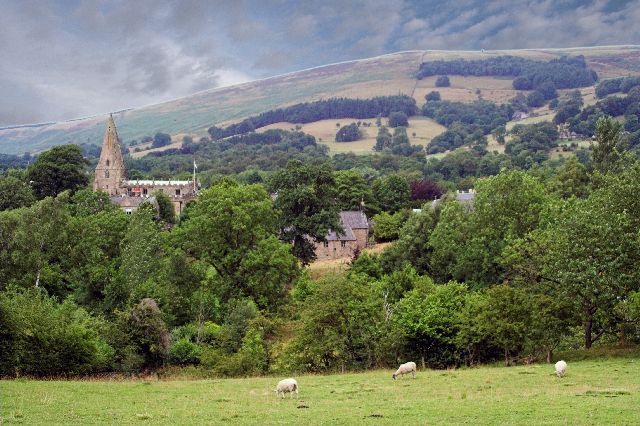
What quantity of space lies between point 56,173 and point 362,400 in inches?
3449

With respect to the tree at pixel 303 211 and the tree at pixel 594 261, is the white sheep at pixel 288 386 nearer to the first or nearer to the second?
the tree at pixel 594 261

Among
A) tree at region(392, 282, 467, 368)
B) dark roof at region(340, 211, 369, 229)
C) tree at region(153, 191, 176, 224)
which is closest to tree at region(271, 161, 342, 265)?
dark roof at region(340, 211, 369, 229)

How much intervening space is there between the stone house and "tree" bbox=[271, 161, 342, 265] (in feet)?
43.3

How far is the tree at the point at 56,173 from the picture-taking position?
103625 mm

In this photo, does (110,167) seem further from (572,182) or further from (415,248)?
(415,248)

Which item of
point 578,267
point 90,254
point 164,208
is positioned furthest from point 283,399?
point 164,208

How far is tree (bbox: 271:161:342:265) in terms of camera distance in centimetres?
7506

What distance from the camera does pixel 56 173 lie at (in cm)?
10456

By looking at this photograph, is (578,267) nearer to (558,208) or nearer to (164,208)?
(558,208)

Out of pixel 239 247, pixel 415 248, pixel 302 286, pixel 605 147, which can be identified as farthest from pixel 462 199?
pixel 239 247

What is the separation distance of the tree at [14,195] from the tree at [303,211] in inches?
1366

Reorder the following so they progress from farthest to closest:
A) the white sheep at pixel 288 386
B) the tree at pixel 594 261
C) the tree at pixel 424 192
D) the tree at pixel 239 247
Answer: the tree at pixel 424 192, the tree at pixel 239 247, the tree at pixel 594 261, the white sheep at pixel 288 386

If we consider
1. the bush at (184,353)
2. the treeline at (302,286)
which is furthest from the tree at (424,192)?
the bush at (184,353)

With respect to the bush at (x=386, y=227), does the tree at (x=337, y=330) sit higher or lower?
lower
